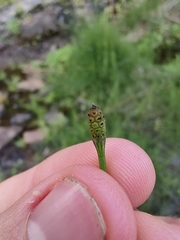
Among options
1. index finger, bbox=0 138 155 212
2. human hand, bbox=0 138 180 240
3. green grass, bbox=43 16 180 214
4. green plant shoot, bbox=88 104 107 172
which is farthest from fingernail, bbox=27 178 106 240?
green grass, bbox=43 16 180 214

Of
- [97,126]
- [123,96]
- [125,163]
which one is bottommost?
[123,96]

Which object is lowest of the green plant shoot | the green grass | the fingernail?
the green grass

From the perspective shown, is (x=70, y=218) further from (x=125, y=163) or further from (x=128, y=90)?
(x=128, y=90)

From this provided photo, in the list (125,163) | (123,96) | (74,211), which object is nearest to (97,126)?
(74,211)

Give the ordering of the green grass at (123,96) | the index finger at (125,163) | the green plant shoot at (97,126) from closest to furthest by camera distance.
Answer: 1. the green plant shoot at (97,126)
2. the index finger at (125,163)
3. the green grass at (123,96)

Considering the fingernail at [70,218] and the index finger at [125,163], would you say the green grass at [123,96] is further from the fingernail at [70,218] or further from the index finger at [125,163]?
the fingernail at [70,218]

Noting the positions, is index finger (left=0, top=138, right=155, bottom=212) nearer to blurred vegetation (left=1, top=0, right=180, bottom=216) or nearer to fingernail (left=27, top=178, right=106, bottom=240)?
fingernail (left=27, top=178, right=106, bottom=240)

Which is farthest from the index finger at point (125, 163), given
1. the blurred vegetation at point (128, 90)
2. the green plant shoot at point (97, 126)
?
the blurred vegetation at point (128, 90)

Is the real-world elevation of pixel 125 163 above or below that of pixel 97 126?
below
